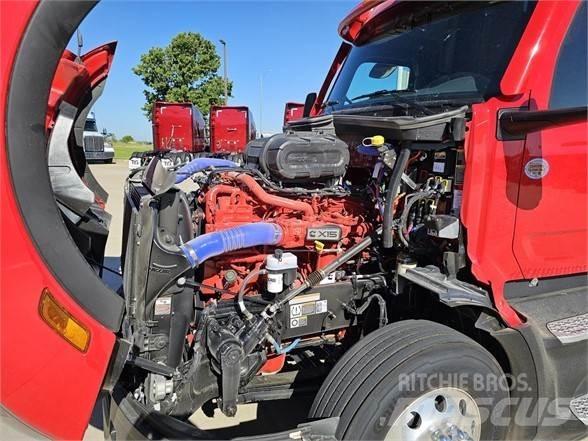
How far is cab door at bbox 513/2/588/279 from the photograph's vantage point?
93.4 inches

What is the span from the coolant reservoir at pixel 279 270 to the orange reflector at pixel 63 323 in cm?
96

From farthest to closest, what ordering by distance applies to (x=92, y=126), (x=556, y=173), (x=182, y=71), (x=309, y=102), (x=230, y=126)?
(x=182, y=71)
(x=92, y=126)
(x=230, y=126)
(x=309, y=102)
(x=556, y=173)

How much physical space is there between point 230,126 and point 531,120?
707 inches

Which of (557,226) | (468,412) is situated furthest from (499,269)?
(468,412)

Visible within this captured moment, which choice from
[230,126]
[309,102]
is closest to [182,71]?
[230,126]

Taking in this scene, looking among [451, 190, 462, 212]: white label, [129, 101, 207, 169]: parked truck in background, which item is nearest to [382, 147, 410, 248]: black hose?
[451, 190, 462, 212]: white label

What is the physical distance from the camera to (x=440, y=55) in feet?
9.27

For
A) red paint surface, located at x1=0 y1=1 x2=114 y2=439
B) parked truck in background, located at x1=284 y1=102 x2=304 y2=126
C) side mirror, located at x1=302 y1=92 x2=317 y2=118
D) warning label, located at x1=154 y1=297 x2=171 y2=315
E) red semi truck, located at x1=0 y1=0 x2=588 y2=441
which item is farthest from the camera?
parked truck in background, located at x1=284 y1=102 x2=304 y2=126

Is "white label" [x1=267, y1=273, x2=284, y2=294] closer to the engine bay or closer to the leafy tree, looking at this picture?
the engine bay

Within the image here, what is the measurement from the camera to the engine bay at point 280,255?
231 cm

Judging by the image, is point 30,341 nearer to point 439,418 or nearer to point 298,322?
point 298,322

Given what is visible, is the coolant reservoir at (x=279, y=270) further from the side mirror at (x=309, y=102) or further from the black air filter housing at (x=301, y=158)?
the side mirror at (x=309, y=102)

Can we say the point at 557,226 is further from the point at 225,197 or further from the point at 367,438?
the point at 225,197

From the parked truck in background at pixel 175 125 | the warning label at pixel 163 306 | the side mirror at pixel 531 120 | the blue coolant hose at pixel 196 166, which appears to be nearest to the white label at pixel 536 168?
the side mirror at pixel 531 120
